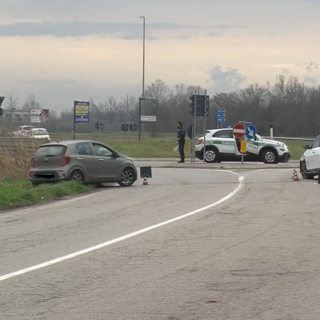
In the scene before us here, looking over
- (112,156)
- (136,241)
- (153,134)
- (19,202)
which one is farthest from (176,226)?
(153,134)

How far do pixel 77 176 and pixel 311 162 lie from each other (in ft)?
26.8

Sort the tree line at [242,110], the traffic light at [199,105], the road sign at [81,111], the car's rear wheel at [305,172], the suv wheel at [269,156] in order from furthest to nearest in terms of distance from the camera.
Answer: the tree line at [242,110], the road sign at [81,111], the suv wheel at [269,156], the traffic light at [199,105], the car's rear wheel at [305,172]

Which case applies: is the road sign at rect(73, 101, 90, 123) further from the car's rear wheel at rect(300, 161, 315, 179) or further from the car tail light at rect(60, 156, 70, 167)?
the car tail light at rect(60, 156, 70, 167)

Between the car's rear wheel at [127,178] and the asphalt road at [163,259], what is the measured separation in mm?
4949

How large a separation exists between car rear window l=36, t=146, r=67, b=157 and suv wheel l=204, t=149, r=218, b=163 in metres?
14.6

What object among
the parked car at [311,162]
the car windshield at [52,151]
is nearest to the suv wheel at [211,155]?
the parked car at [311,162]

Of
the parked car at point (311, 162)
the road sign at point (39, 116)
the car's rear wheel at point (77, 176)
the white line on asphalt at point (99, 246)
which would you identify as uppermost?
the road sign at point (39, 116)

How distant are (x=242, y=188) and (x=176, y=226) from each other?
8.61 m

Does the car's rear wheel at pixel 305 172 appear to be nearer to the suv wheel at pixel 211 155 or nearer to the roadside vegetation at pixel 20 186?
the roadside vegetation at pixel 20 186

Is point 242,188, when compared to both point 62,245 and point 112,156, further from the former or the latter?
point 62,245

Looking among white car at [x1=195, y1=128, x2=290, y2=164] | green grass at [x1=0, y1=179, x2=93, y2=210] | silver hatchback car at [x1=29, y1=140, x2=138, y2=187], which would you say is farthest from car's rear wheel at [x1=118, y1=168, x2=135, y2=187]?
white car at [x1=195, y1=128, x2=290, y2=164]

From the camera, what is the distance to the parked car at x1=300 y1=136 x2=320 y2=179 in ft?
78.1

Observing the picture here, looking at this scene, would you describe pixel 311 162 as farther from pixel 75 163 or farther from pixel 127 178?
pixel 75 163

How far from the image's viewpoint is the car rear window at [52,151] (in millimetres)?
21425
